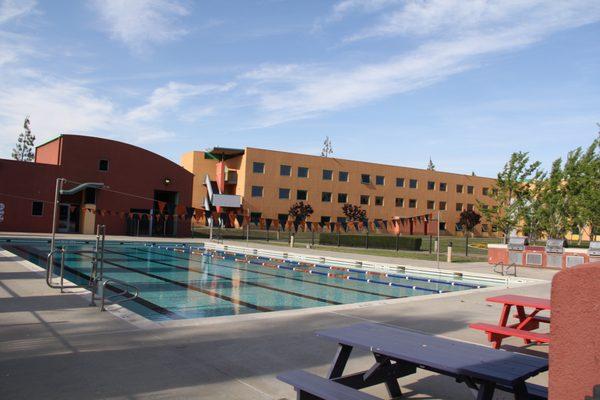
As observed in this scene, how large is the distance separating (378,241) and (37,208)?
2311cm

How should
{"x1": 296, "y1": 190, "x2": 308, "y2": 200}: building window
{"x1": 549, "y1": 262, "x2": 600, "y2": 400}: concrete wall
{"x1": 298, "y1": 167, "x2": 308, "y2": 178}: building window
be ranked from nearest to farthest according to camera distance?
1. {"x1": 549, "y1": 262, "x2": 600, "y2": 400}: concrete wall
2. {"x1": 296, "y1": 190, "x2": 308, "y2": 200}: building window
3. {"x1": 298, "y1": 167, "x2": 308, "y2": 178}: building window

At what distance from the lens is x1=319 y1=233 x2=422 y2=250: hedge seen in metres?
31.8

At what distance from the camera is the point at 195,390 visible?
14.4 ft

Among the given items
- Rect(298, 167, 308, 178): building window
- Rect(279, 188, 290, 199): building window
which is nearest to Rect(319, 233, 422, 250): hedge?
Rect(279, 188, 290, 199): building window

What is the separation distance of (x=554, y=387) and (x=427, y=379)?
2.75m

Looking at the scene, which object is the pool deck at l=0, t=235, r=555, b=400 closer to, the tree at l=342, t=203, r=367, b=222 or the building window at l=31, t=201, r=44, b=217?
the building window at l=31, t=201, r=44, b=217

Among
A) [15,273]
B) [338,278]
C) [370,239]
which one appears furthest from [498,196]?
[15,273]

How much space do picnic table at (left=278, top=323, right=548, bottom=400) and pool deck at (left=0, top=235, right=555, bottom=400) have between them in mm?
333

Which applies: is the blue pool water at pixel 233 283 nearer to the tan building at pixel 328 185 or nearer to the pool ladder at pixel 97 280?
the pool ladder at pixel 97 280

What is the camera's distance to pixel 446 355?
3930 mm

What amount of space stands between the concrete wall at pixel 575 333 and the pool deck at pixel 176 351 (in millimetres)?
2298

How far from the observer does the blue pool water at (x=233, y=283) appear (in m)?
11.1

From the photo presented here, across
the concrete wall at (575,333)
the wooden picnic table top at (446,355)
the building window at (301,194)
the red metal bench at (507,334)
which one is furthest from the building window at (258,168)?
the concrete wall at (575,333)

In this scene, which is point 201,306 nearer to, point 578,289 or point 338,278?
point 338,278
